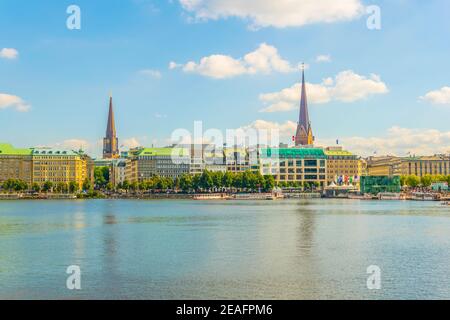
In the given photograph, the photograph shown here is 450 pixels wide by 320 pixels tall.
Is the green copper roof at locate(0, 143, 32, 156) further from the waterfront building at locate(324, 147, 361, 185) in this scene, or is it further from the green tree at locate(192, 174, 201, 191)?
the waterfront building at locate(324, 147, 361, 185)

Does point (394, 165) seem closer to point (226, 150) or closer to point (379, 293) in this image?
point (226, 150)

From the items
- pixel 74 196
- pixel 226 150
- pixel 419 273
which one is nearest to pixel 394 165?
pixel 226 150

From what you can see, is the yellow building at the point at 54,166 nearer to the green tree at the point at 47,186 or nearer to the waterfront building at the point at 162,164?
the green tree at the point at 47,186

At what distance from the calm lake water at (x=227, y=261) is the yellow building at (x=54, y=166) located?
111952mm

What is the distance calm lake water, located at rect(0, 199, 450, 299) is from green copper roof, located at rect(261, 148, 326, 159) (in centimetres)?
11674

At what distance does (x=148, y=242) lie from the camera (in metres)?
40.5

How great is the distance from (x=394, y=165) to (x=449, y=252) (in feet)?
505

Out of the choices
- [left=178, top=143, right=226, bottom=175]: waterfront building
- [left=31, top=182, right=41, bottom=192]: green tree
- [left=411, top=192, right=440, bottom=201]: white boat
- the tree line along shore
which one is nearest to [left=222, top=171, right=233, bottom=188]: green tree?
the tree line along shore

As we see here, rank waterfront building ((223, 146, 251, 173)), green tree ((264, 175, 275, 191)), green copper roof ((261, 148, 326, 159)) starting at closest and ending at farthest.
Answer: green tree ((264, 175, 275, 191)) → waterfront building ((223, 146, 251, 173)) → green copper roof ((261, 148, 326, 159))

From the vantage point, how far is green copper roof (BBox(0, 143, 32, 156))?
159m

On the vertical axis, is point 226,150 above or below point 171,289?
above

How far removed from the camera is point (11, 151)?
160750 millimetres
